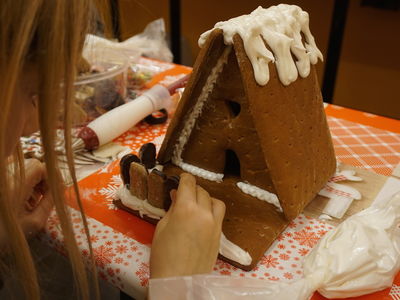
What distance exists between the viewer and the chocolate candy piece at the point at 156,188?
69 centimetres

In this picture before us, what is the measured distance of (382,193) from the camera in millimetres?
828

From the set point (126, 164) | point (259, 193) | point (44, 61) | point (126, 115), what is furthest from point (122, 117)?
point (44, 61)

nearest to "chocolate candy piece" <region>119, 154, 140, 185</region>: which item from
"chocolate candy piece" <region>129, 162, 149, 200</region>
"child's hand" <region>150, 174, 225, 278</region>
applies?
"chocolate candy piece" <region>129, 162, 149, 200</region>

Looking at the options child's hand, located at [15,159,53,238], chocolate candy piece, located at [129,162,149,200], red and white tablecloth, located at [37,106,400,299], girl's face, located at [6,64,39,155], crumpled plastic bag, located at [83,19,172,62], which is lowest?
red and white tablecloth, located at [37,106,400,299]

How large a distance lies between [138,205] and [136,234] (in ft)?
0.18

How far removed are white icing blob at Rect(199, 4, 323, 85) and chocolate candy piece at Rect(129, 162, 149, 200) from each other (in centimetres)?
24

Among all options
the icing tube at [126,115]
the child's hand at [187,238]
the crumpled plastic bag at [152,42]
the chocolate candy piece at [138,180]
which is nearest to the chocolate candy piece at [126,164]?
the chocolate candy piece at [138,180]

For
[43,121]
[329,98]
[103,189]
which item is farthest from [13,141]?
[329,98]

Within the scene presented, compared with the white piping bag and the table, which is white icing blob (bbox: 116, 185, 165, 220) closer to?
the table

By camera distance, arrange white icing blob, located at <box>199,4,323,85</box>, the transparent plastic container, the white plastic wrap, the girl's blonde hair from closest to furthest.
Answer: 1. the girl's blonde hair
2. the white plastic wrap
3. white icing blob, located at <box>199,4,323,85</box>
4. the transparent plastic container

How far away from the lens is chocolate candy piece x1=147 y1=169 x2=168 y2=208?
0.69 m

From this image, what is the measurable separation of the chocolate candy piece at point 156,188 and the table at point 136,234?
0.16 ft

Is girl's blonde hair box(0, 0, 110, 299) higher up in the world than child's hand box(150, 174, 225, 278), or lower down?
higher up

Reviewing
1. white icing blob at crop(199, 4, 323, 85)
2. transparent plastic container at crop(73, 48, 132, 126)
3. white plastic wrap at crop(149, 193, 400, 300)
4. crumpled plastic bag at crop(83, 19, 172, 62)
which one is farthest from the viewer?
crumpled plastic bag at crop(83, 19, 172, 62)
